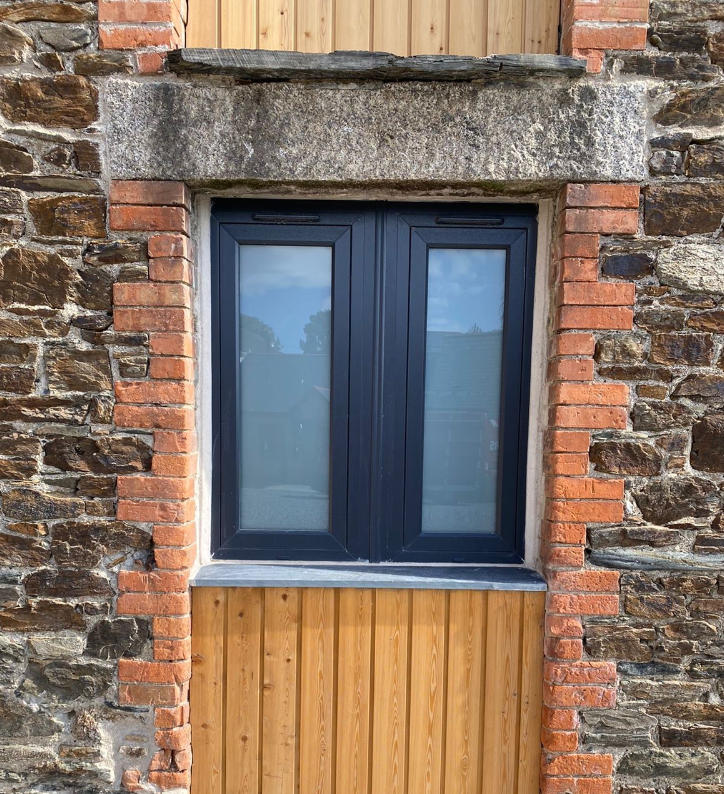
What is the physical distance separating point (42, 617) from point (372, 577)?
142 cm

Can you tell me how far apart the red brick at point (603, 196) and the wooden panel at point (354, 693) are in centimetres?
191

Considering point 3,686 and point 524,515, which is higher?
point 524,515

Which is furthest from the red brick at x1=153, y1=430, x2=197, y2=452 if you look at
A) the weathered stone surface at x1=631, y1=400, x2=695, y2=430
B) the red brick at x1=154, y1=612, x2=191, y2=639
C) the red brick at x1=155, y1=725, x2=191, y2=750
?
the weathered stone surface at x1=631, y1=400, x2=695, y2=430

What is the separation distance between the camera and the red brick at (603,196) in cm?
216

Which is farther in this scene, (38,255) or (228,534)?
(228,534)

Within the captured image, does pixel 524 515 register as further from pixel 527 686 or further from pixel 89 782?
pixel 89 782

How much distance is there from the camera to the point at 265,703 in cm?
238

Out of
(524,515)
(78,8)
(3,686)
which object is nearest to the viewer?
(78,8)

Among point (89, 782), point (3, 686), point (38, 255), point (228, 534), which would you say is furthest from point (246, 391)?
point (89, 782)

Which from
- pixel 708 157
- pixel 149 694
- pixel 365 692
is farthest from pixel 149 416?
pixel 708 157

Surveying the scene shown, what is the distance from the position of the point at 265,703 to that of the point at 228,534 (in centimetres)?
77

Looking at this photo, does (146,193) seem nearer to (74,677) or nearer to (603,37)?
(603,37)

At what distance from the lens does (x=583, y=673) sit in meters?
2.26

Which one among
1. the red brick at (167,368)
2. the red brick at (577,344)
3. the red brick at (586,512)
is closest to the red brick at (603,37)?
the red brick at (577,344)
